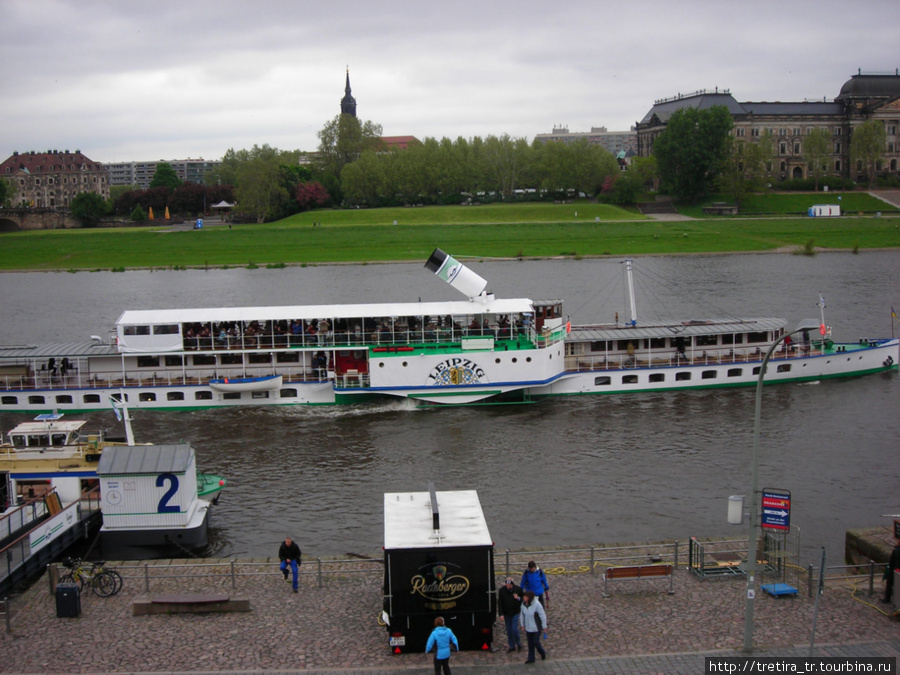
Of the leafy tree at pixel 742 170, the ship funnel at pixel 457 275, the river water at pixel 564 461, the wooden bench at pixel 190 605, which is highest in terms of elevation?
the leafy tree at pixel 742 170

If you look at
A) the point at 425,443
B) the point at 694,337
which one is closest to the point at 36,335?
the point at 425,443

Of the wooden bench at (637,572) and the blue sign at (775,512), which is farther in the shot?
Result: the wooden bench at (637,572)

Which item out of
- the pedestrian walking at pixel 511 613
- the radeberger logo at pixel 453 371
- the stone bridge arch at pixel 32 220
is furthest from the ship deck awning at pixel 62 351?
the stone bridge arch at pixel 32 220

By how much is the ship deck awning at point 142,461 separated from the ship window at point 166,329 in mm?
20414

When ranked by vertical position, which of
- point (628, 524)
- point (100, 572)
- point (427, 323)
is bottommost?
point (628, 524)

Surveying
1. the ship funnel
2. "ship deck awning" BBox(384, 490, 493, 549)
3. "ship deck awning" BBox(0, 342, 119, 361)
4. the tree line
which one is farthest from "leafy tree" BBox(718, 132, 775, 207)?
"ship deck awning" BBox(384, 490, 493, 549)

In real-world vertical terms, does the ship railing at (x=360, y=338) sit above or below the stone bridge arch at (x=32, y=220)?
below

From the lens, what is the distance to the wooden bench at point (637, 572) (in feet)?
72.5

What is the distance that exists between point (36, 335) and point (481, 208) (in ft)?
337

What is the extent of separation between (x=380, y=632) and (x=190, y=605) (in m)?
4.67

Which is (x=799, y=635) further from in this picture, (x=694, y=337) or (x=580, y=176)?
(x=580, y=176)

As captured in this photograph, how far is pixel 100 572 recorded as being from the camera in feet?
74.7

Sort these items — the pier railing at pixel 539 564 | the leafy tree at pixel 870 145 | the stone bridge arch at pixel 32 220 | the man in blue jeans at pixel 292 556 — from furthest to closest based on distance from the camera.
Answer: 1. the stone bridge arch at pixel 32 220
2. the leafy tree at pixel 870 145
3. the pier railing at pixel 539 564
4. the man in blue jeans at pixel 292 556

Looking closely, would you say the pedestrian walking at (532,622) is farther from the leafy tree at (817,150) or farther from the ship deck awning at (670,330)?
the leafy tree at (817,150)
